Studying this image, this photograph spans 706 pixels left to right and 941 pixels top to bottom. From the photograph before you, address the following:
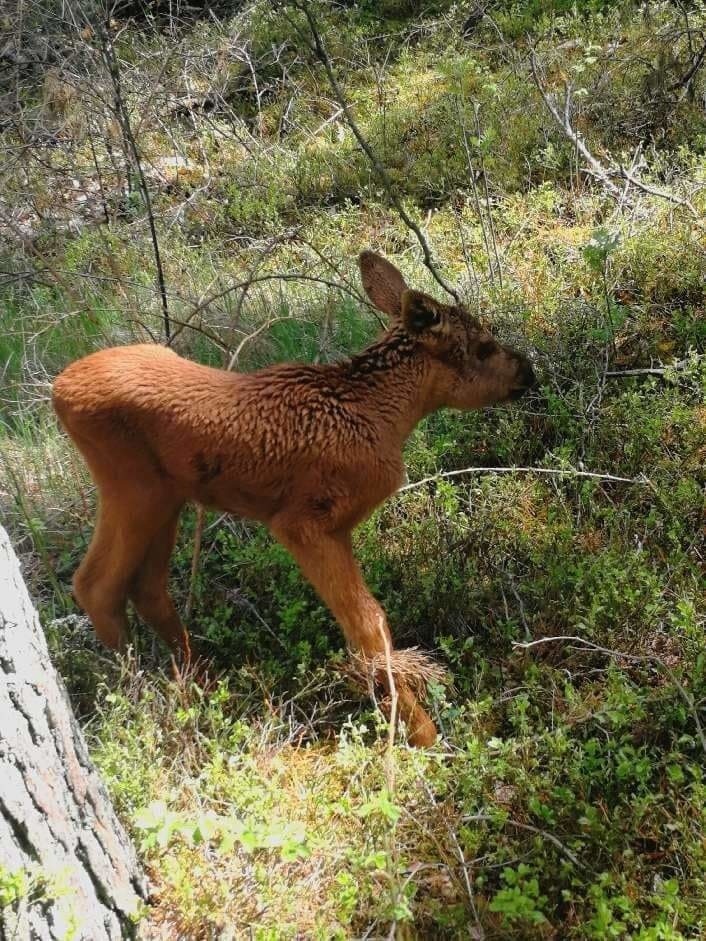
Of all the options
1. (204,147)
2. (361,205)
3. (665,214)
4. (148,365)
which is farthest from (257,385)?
(204,147)

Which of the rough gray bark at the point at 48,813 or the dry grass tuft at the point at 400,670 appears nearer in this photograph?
the rough gray bark at the point at 48,813

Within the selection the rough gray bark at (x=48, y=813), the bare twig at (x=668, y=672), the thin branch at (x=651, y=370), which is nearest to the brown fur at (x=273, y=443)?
the bare twig at (x=668, y=672)

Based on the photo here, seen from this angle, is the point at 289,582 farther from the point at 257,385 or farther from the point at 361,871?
the point at 361,871

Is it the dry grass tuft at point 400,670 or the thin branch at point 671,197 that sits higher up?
the thin branch at point 671,197

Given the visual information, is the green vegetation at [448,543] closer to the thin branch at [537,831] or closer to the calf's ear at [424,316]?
Result: the thin branch at [537,831]

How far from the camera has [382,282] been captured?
4.09 m

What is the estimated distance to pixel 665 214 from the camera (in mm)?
6094

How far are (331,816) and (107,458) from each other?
158 centimetres

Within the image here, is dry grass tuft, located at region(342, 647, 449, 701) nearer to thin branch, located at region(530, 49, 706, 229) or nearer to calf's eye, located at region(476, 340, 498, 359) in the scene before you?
calf's eye, located at region(476, 340, 498, 359)

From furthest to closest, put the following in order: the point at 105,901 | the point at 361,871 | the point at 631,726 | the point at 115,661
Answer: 1. the point at 115,661
2. the point at 631,726
3. the point at 361,871
4. the point at 105,901

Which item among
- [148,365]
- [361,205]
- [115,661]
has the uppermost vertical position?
[361,205]

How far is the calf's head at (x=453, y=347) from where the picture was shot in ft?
12.5

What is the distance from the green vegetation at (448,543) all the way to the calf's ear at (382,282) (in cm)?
52

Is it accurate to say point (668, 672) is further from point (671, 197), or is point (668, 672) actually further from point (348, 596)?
point (671, 197)
